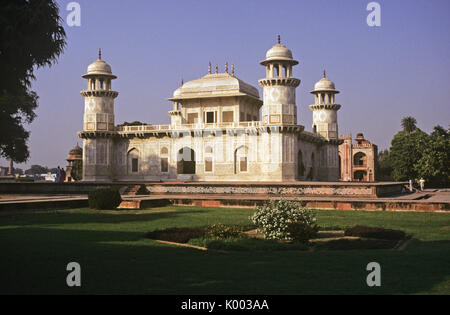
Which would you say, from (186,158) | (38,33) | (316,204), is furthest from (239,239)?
(186,158)

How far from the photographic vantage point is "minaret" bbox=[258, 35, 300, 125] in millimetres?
37188

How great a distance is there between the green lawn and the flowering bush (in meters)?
1.45

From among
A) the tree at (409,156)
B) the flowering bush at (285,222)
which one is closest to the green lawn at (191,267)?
the flowering bush at (285,222)

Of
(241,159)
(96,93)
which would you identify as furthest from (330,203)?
(96,93)

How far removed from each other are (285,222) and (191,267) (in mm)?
4174

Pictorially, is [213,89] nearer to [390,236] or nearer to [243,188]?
[243,188]

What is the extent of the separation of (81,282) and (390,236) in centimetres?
782

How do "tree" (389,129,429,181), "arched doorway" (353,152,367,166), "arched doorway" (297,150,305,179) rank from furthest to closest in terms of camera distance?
1. "arched doorway" (353,152,367,166)
2. "tree" (389,129,429,181)
3. "arched doorway" (297,150,305,179)

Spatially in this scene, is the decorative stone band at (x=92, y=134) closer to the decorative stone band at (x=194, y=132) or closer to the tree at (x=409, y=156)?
the decorative stone band at (x=194, y=132)

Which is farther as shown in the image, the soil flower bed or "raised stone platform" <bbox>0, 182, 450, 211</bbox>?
"raised stone platform" <bbox>0, 182, 450, 211</bbox>

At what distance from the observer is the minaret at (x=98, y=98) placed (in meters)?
42.6

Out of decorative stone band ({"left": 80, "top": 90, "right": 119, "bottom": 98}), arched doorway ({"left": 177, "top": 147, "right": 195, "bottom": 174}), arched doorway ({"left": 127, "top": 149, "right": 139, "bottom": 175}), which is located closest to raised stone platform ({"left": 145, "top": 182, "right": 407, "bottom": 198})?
arched doorway ({"left": 177, "top": 147, "right": 195, "bottom": 174})

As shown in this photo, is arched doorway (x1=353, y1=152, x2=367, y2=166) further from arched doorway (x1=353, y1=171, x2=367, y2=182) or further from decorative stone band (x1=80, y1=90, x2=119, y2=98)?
decorative stone band (x1=80, y1=90, x2=119, y2=98)

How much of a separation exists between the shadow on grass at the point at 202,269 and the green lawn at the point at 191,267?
13 mm
